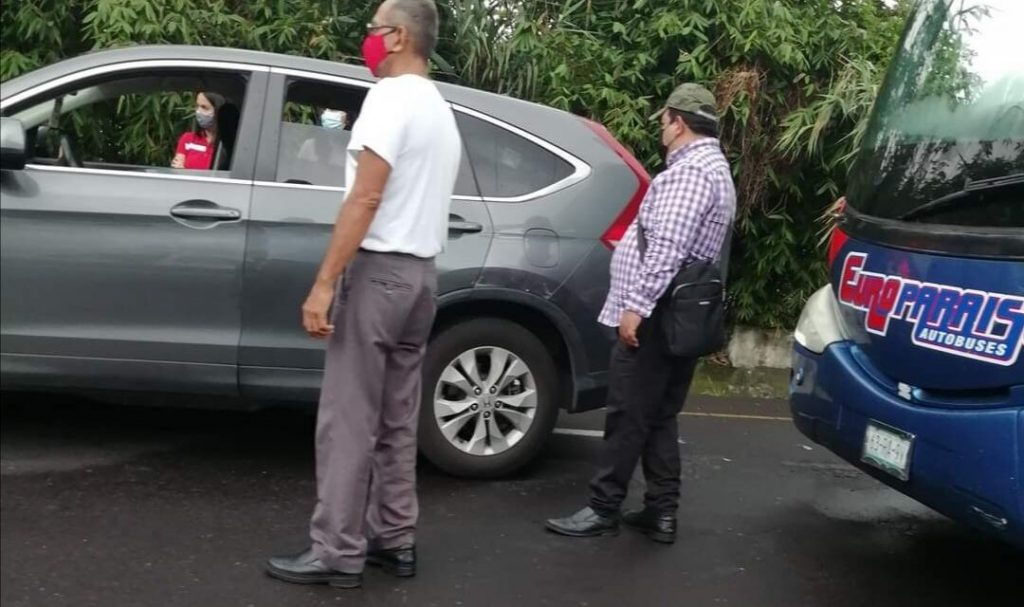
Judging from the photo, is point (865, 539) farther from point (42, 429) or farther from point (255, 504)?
point (42, 429)

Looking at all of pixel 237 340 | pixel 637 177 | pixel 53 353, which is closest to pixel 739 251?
pixel 637 177

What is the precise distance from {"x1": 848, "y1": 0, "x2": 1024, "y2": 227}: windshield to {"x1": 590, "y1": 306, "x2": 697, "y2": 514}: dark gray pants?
936 millimetres

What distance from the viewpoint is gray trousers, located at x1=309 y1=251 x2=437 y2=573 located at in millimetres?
3799

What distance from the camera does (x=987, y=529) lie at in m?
3.75

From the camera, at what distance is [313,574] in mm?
3961

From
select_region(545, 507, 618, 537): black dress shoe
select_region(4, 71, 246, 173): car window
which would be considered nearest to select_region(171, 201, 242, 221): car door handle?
select_region(4, 71, 246, 173): car window

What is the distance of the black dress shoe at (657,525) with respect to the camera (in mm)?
4707

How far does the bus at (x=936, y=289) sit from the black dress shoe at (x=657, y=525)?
2.11ft

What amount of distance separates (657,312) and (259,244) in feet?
5.29

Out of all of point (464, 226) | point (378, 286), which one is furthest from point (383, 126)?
point (464, 226)

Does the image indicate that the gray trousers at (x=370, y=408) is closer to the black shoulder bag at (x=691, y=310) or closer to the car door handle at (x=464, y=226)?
the black shoulder bag at (x=691, y=310)

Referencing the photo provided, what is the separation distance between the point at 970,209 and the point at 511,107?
82.6 inches

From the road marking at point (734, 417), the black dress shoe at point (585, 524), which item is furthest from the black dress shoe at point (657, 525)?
the road marking at point (734, 417)

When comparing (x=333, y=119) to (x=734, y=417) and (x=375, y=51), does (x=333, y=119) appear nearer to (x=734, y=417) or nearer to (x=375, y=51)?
(x=375, y=51)
